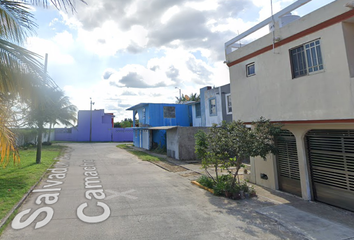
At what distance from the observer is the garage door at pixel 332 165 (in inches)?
244

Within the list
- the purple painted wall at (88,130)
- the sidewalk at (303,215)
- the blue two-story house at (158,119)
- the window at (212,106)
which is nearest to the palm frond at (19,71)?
the sidewalk at (303,215)

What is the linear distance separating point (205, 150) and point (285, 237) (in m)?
4.54

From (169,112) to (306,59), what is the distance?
66.5 ft

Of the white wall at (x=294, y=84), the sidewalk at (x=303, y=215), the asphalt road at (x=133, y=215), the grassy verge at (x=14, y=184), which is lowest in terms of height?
the sidewalk at (x=303, y=215)

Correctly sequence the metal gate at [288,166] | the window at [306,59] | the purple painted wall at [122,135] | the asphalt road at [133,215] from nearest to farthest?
the asphalt road at [133,215], the window at [306,59], the metal gate at [288,166], the purple painted wall at [122,135]

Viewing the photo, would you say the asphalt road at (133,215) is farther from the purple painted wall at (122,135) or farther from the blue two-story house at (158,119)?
the purple painted wall at (122,135)

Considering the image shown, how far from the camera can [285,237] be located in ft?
15.7

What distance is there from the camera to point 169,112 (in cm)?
2616

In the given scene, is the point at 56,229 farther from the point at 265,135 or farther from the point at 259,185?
the point at 259,185

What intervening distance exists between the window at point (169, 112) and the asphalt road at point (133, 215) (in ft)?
55.2

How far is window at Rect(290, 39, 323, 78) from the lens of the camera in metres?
6.18

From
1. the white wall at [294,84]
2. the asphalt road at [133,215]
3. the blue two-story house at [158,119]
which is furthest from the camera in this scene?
the blue two-story house at [158,119]

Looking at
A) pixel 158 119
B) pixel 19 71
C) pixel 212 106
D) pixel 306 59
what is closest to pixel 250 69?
pixel 306 59

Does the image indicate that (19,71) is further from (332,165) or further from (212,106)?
(212,106)
